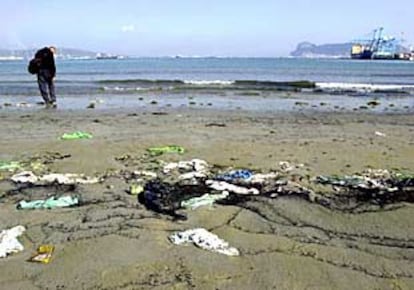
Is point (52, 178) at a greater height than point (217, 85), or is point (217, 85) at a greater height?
point (52, 178)

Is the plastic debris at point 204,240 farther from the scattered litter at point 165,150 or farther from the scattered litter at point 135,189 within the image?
the scattered litter at point 165,150

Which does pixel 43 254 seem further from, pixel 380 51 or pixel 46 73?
pixel 380 51

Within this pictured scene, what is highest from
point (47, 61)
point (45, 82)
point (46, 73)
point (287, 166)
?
point (47, 61)

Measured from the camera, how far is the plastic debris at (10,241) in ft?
14.0

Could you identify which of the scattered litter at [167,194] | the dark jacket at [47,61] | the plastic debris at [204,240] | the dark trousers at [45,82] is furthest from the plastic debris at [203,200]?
the dark jacket at [47,61]

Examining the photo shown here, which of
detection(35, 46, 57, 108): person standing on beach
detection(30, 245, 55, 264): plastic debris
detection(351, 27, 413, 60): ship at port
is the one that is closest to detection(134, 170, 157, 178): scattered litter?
detection(30, 245, 55, 264): plastic debris

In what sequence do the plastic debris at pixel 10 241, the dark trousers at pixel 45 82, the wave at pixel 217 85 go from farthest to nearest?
the wave at pixel 217 85
the dark trousers at pixel 45 82
the plastic debris at pixel 10 241

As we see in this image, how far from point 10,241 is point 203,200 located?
1903 millimetres

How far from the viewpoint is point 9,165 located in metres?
7.24

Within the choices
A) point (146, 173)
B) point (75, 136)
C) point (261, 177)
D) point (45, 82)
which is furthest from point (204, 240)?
point (45, 82)

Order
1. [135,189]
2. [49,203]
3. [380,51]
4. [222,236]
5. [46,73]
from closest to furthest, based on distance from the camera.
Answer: [222,236] < [49,203] < [135,189] < [46,73] < [380,51]

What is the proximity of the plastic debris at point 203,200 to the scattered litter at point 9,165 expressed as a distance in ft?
9.02

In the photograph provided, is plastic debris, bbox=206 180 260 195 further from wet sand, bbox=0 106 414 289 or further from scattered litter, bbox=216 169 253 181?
wet sand, bbox=0 106 414 289

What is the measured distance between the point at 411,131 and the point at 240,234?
7.69 m
